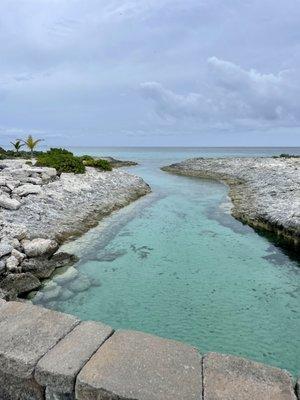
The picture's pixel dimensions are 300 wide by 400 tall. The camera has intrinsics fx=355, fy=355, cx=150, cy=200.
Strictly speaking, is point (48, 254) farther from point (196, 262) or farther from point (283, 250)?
point (283, 250)

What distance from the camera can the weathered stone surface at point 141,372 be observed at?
213 inches

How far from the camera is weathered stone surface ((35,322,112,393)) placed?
5.76 metres

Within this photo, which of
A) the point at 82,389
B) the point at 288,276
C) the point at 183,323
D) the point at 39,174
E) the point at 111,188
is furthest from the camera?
the point at 111,188

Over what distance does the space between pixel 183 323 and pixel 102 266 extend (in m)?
5.59

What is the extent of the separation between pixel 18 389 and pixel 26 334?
3.37ft

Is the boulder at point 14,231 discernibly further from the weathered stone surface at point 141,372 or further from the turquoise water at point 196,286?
the weathered stone surface at point 141,372

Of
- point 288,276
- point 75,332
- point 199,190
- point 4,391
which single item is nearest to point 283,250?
point 288,276

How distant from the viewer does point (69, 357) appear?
616 cm

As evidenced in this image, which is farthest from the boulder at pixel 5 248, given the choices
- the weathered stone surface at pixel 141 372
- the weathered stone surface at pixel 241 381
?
the weathered stone surface at pixel 241 381

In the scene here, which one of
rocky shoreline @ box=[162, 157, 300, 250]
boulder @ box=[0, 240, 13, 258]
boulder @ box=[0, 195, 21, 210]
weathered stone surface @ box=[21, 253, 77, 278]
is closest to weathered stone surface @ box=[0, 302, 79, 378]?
weathered stone surface @ box=[21, 253, 77, 278]

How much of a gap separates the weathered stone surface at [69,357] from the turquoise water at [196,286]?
13.7 feet

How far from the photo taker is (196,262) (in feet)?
54.0

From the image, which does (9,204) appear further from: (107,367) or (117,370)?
(117,370)

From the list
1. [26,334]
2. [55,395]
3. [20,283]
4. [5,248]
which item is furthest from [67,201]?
[55,395]
